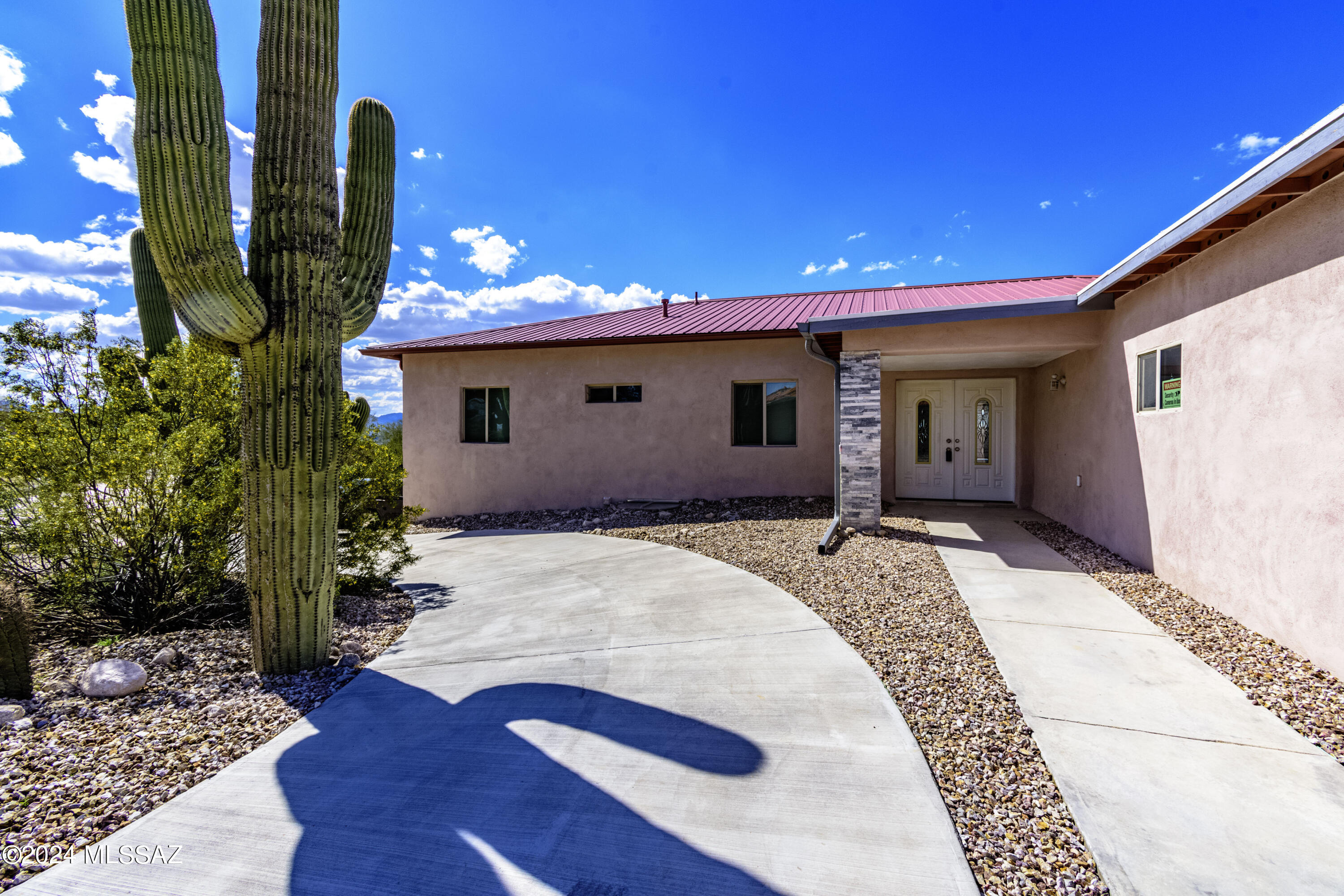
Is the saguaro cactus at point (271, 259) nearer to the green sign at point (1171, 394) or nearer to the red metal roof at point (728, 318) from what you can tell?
the green sign at point (1171, 394)

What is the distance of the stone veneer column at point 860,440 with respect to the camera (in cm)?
812

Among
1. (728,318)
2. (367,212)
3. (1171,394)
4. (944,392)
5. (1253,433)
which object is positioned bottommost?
(1253,433)

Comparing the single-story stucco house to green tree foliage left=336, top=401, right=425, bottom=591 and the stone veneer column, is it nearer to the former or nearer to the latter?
the stone veneer column

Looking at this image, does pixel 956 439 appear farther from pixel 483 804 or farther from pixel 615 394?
pixel 483 804

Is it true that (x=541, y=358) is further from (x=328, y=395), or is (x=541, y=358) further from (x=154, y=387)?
(x=328, y=395)

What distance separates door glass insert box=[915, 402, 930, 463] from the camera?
37.2 feet

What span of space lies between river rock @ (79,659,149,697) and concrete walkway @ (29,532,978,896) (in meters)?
1.09

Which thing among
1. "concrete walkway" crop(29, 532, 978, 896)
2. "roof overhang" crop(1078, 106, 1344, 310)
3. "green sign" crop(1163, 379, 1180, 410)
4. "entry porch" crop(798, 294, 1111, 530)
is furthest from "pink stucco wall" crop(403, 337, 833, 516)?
"concrete walkway" crop(29, 532, 978, 896)

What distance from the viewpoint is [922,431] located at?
11367 mm

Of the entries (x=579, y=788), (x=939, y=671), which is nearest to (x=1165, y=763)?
(x=939, y=671)

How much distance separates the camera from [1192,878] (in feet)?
6.82

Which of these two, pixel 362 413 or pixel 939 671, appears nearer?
pixel 939 671

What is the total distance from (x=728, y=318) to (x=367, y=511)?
26.9ft

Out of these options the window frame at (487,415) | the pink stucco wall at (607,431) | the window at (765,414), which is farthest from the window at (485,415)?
the window at (765,414)
